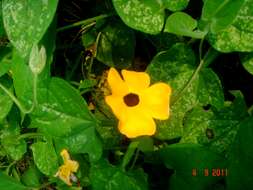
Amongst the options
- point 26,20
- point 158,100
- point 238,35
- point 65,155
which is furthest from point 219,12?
point 65,155

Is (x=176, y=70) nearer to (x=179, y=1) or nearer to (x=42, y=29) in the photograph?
(x=179, y=1)

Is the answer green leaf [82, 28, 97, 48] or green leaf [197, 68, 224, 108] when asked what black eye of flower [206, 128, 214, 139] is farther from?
green leaf [82, 28, 97, 48]

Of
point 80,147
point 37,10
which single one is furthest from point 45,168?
point 37,10

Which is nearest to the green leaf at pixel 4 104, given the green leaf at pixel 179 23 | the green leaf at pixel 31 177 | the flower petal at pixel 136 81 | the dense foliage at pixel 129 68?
the dense foliage at pixel 129 68

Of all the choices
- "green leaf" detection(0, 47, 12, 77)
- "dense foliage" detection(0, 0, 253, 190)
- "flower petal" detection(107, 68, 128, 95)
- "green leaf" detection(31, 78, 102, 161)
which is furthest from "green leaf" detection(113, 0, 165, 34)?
"green leaf" detection(0, 47, 12, 77)

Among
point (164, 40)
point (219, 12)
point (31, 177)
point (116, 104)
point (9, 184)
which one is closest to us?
point (219, 12)

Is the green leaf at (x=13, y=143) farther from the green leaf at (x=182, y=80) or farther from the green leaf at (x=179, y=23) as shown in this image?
Answer: the green leaf at (x=179, y=23)

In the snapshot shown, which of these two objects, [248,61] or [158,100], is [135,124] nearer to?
[158,100]
